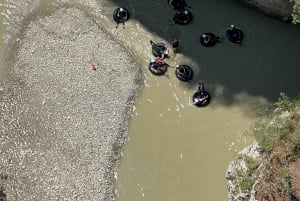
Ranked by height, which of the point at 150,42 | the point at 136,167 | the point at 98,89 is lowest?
the point at 136,167

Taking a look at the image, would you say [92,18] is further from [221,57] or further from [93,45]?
[221,57]

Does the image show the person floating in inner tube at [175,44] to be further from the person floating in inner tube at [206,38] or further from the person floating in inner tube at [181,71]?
the person floating in inner tube at [206,38]

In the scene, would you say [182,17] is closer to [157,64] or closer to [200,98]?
[157,64]

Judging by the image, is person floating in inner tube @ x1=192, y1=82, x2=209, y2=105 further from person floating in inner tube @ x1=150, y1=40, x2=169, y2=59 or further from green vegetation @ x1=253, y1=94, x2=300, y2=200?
green vegetation @ x1=253, y1=94, x2=300, y2=200

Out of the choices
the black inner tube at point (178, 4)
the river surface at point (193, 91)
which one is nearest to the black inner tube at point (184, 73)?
the river surface at point (193, 91)

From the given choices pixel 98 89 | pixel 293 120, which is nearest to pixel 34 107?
pixel 98 89

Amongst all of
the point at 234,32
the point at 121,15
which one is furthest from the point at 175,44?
the point at 121,15
